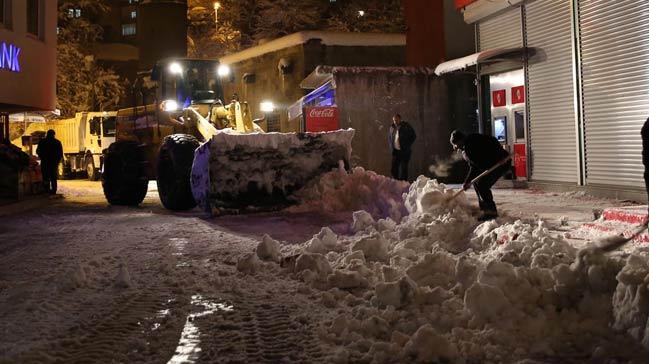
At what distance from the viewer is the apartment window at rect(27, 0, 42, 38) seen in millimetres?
19266

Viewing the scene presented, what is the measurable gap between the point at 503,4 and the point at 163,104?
8.36m

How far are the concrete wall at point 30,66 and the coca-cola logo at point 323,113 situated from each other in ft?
25.9

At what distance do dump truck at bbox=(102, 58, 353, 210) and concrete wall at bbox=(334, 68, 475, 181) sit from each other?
4.49 meters

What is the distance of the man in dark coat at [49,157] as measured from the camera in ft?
61.3

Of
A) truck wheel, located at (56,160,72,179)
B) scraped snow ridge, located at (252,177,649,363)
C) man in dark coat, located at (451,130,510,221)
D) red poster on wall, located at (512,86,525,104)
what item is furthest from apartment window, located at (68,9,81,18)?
scraped snow ridge, located at (252,177,649,363)

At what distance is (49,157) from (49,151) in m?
0.19

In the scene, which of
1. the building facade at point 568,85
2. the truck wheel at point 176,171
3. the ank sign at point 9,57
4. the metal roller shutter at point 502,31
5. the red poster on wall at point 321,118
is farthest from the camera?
the red poster on wall at point 321,118

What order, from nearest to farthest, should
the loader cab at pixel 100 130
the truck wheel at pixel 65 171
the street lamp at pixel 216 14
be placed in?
1. the loader cab at pixel 100 130
2. the truck wheel at pixel 65 171
3. the street lamp at pixel 216 14

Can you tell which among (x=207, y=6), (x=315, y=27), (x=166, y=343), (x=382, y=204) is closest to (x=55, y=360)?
(x=166, y=343)

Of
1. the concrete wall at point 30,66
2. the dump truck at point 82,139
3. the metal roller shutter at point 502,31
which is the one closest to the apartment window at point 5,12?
the concrete wall at point 30,66

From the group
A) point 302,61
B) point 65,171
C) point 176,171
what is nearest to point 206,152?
point 176,171

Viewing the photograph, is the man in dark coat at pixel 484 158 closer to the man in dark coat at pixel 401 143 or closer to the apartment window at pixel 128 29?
the man in dark coat at pixel 401 143

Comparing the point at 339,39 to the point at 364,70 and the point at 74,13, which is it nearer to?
the point at 364,70

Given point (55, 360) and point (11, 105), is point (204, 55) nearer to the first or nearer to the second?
point (11, 105)
